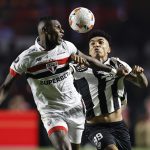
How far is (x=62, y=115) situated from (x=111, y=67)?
0.78 meters

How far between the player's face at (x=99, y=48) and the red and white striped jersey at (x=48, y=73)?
2.12 ft

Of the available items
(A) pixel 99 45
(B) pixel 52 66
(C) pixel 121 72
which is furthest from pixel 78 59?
(A) pixel 99 45

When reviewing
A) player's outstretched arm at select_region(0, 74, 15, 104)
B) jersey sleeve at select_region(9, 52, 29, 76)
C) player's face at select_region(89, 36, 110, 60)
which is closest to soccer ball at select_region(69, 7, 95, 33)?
player's face at select_region(89, 36, 110, 60)

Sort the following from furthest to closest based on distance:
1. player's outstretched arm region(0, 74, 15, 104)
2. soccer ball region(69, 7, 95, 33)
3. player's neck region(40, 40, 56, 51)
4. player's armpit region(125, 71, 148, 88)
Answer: player's armpit region(125, 71, 148, 88), soccer ball region(69, 7, 95, 33), player's neck region(40, 40, 56, 51), player's outstretched arm region(0, 74, 15, 104)

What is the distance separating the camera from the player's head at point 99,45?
24.0 ft

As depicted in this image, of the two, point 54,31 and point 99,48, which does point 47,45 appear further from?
point 99,48

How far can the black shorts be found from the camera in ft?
22.9

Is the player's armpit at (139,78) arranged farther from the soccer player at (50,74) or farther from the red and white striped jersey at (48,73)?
the red and white striped jersey at (48,73)

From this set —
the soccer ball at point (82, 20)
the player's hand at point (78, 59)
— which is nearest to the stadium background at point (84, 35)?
the soccer ball at point (82, 20)

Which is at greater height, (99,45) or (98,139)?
(99,45)

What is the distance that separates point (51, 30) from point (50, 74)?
1.52 feet

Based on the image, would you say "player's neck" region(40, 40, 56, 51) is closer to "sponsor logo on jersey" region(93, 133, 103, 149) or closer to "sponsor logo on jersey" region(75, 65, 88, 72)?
"sponsor logo on jersey" region(75, 65, 88, 72)

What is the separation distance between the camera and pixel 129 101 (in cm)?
1272

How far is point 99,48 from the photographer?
24.0 ft
